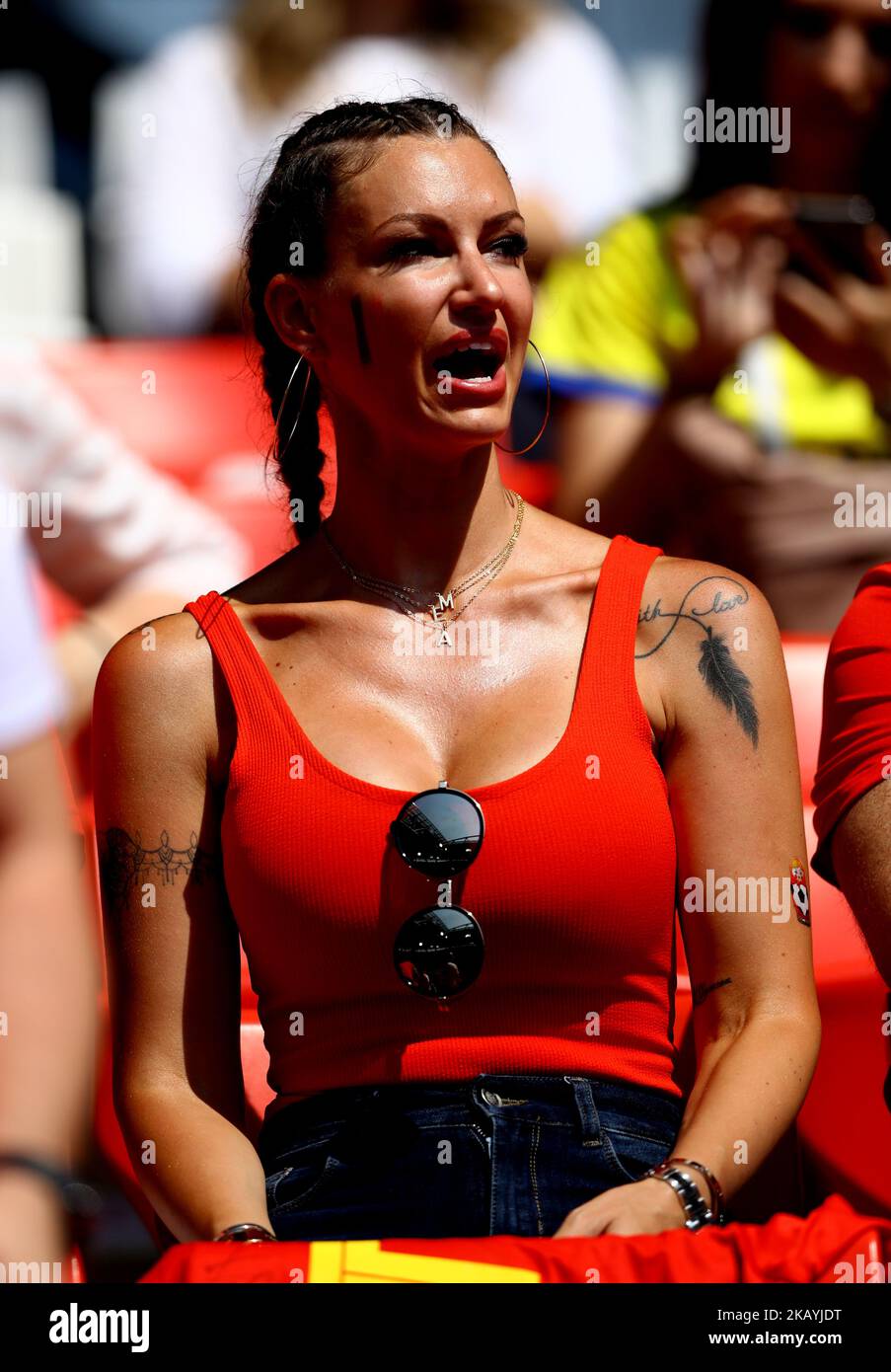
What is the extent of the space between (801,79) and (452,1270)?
2.56 meters

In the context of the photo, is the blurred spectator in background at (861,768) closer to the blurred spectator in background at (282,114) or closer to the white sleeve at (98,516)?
the white sleeve at (98,516)

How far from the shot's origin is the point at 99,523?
3.19 metres

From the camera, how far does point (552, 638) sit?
2184 millimetres

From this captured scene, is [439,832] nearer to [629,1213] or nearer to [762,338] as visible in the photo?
[629,1213]

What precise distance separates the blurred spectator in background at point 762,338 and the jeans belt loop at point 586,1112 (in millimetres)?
1568

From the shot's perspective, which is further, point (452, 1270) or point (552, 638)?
point (552, 638)

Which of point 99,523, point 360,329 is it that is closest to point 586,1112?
point 360,329

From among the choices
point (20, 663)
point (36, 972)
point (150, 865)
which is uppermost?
point (20, 663)

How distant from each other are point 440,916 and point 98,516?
1.41 metres

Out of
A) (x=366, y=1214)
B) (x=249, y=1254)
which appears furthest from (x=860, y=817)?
(x=249, y=1254)

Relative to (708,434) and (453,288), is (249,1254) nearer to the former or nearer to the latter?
(453,288)

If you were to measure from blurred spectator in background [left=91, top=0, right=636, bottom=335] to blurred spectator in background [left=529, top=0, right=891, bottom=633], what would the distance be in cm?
70

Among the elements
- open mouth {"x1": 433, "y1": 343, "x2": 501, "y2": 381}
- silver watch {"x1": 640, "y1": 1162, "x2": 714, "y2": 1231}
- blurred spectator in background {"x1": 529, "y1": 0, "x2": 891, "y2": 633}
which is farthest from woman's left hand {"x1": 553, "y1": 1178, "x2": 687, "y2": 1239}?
blurred spectator in background {"x1": 529, "y1": 0, "x2": 891, "y2": 633}

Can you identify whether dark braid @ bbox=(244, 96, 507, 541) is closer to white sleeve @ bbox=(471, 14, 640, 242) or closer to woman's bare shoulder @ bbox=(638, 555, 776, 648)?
woman's bare shoulder @ bbox=(638, 555, 776, 648)
